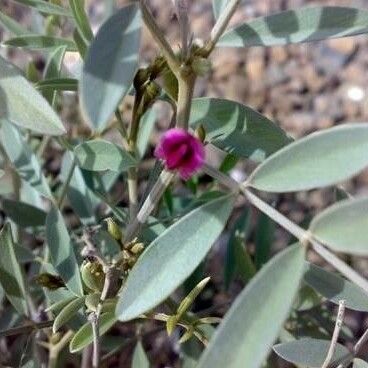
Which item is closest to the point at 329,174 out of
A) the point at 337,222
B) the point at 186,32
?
the point at 337,222

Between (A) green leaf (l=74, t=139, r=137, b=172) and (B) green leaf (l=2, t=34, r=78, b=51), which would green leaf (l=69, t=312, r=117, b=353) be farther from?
(B) green leaf (l=2, t=34, r=78, b=51)

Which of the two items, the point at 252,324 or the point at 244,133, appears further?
the point at 244,133

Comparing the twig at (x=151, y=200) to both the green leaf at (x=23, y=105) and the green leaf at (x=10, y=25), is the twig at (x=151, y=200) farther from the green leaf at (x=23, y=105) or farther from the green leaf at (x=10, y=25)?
the green leaf at (x=10, y=25)

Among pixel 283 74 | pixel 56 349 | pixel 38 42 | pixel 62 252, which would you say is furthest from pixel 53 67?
pixel 283 74

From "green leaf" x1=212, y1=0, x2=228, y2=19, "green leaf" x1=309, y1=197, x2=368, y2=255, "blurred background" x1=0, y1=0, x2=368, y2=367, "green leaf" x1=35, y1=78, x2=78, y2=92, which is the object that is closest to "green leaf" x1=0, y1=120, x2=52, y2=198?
"green leaf" x1=35, y1=78, x2=78, y2=92

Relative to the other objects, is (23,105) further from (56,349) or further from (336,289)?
(56,349)
